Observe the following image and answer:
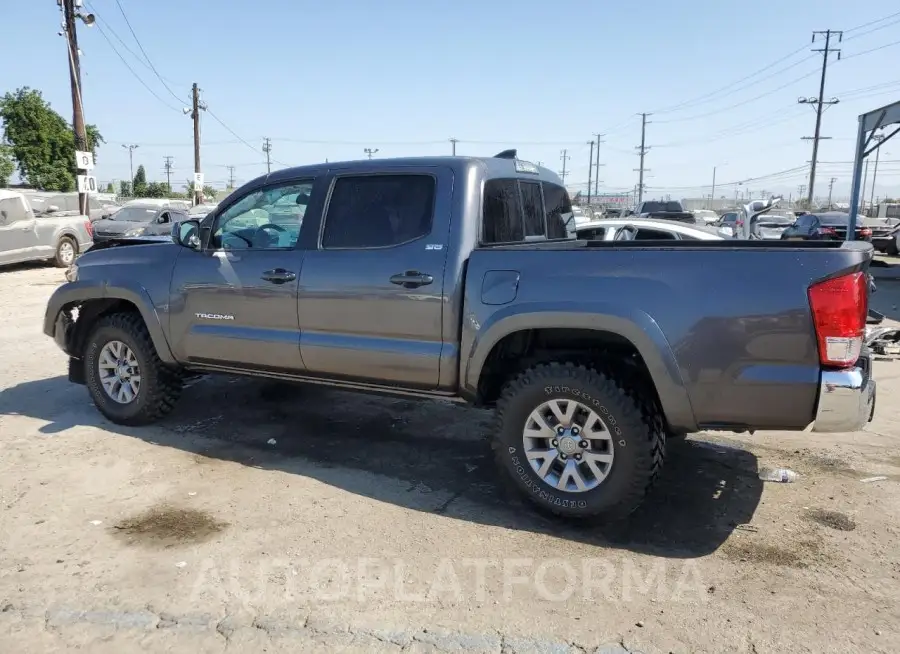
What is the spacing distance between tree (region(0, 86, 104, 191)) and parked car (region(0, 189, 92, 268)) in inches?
1250

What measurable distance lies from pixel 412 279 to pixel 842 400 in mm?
2375

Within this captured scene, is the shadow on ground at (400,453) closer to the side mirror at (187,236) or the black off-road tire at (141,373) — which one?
the black off-road tire at (141,373)

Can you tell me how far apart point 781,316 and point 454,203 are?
1949 millimetres

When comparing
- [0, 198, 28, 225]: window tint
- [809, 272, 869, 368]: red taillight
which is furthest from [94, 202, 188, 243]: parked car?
[809, 272, 869, 368]: red taillight

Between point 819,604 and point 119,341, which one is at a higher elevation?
point 119,341

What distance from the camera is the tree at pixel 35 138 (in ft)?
146

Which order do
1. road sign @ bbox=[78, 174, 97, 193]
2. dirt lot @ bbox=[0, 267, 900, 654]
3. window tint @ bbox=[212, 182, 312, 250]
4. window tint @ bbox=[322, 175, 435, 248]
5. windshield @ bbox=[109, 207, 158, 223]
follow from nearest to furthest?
1. dirt lot @ bbox=[0, 267, 900, 654]
2. window tint @ bbox=[322, 175, 435, 248]
3. window tint @ bbox=[212, 182, 312, 250]
4. road sign @ bbox=[78, 174, 97, 193]
5. windshield @ bbox=[109, 207, 158, 223]

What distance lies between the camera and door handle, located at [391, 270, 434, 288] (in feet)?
13.8

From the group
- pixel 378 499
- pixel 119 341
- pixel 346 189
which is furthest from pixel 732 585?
pixel 119 341

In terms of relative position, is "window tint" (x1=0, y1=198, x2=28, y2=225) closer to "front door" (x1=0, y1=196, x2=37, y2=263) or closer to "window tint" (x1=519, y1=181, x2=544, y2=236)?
"front door" (x1=0, y1=196, x2=37, y2=263)

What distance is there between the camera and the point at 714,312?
3.44m

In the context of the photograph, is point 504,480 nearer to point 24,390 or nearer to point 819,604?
point 819,604

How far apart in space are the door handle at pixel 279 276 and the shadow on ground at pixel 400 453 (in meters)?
1.28

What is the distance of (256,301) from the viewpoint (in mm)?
4902
